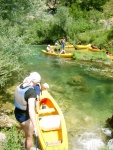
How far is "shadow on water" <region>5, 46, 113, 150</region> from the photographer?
10359 mm

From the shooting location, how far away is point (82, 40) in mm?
38250

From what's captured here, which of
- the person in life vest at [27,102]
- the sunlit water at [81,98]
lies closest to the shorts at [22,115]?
the person in life vest at [27,102]

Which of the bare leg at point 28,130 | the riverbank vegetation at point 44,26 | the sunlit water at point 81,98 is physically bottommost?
the sunlit water at point 81,98

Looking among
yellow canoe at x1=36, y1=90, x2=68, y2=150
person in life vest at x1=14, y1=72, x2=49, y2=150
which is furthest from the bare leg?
yellow canoe at x1=36, y1=90, x2=68, y2=150

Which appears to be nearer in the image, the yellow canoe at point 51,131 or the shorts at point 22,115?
the shorts at point 22,115

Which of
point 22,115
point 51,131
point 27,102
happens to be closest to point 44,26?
point 51,131

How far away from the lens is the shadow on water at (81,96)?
34.0 feet

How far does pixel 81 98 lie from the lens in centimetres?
1505

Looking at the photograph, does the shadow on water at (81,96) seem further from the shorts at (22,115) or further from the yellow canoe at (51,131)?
the shorts at (22,115)

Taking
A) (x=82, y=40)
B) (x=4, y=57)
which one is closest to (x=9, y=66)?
(x=4, y=57)

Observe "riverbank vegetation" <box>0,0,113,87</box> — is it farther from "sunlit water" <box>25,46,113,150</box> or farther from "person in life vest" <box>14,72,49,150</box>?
"person in life vest" <box>14,72,49,150</box>

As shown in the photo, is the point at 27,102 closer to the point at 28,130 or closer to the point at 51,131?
the point at 28,130

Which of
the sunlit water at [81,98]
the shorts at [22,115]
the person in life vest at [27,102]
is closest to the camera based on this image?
the person in life vest at [27,102]

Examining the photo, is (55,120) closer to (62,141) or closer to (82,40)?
(62,141)
